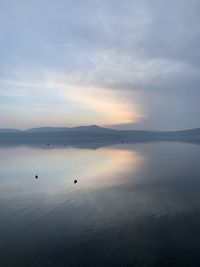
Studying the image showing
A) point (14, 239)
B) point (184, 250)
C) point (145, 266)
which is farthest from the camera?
point (14, 239)

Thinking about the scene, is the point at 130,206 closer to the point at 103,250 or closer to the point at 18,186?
the point at 103,250

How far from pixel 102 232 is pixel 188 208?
340 inches

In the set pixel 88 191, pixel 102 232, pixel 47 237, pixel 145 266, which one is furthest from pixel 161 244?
pixel 88 191

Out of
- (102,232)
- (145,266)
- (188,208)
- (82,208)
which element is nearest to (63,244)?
(102,232)

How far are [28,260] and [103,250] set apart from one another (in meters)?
4.26

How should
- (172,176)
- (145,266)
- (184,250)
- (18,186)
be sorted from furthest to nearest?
(172,176) < (18,186) < (184,250) < (145,266)

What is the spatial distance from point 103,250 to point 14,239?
596 cm

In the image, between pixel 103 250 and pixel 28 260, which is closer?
pixel 28 260

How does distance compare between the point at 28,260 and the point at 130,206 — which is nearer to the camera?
the point at 28,260

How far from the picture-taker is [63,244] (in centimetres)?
1571

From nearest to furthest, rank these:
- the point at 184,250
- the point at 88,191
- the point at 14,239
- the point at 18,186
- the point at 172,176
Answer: the point at 184,250
the point at 14,239
the point at 88,191
the point at 18,186
the point at 172,176

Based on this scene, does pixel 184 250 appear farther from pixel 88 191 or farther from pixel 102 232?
pixel 88 191

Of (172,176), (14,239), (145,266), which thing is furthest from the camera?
(172,176)

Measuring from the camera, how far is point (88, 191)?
28406 millimetres
